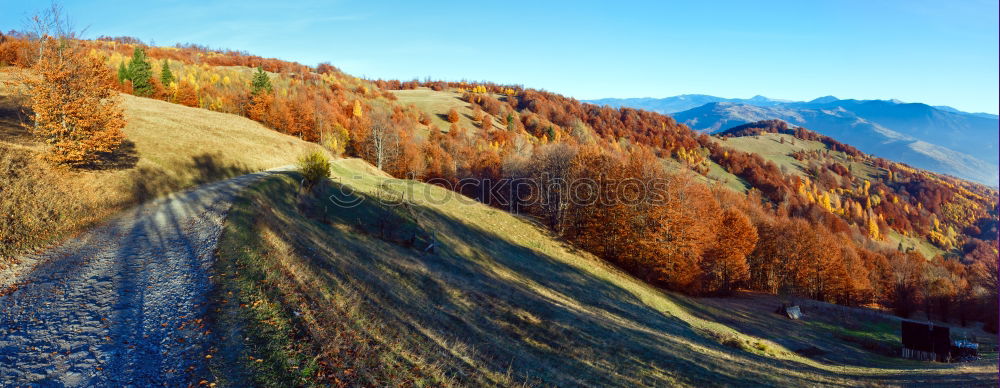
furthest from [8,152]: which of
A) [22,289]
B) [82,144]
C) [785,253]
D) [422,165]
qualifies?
[785,253]

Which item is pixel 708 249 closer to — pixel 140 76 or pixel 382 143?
pixel 382 143

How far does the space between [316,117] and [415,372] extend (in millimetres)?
93333

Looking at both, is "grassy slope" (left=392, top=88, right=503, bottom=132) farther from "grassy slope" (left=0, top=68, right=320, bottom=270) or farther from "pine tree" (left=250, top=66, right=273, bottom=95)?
"grassy slope" (left=0, top=68, right=320, bottom=270)

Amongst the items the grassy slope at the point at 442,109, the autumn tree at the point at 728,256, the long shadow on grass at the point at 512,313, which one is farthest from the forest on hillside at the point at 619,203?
the grassy slope at the point at 442,109

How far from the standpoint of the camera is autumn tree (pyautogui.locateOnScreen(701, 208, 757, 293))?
5406 centimetres

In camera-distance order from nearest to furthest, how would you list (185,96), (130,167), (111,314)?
(111,314) → (130,167) → (185,96)

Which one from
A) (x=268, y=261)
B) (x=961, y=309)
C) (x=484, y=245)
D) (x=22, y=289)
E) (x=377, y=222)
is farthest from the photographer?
(x=961, y=309)

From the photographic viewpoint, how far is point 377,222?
34.1 metres

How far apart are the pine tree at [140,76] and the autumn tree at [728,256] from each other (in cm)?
10969

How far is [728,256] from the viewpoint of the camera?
5422 cm

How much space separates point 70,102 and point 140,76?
77.8 metres

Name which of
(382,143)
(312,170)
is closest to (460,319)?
(312,170)

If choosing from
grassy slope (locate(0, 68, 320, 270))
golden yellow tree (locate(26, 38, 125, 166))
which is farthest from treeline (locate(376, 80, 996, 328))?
golden yellow tree (locate(26, 38, 125, 166))

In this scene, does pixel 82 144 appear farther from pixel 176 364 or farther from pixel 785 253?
pixel 785 253
